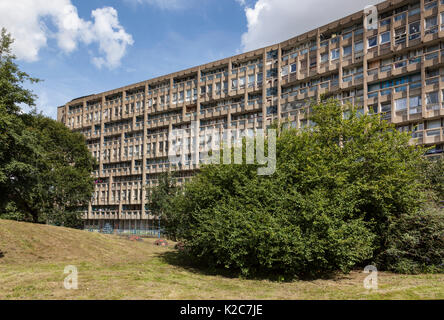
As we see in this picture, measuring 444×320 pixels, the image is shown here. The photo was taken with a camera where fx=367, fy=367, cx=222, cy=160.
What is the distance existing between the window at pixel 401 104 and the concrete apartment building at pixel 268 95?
108 mm

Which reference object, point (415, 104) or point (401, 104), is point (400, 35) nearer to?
point (401, 104)

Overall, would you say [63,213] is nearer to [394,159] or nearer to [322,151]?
[322,151]

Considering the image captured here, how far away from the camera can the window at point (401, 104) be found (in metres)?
42.3

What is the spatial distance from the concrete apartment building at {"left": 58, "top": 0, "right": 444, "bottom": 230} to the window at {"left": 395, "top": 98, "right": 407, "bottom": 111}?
0.35 feet

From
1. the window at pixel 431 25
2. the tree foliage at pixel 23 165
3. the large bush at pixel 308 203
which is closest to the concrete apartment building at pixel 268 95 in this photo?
the window at pixel 431 25

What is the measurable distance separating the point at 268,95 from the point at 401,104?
19.8m

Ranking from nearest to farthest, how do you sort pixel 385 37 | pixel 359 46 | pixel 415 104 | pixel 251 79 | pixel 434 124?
pixel 434 124 < pixel 415 104 < pixel 385 37 < pixel 359 46 < pixel 251 79

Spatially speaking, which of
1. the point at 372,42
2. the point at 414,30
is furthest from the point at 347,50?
the point at 414,30

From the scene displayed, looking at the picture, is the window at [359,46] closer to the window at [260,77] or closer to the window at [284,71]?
the window at [284,71]

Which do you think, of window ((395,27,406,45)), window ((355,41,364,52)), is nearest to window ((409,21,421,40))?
window ((395,27,406,45))

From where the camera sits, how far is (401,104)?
42594 mm

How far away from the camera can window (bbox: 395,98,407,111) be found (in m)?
42.3

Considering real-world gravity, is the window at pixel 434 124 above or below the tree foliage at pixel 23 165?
above

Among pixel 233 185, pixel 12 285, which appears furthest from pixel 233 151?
pixel 12 285
